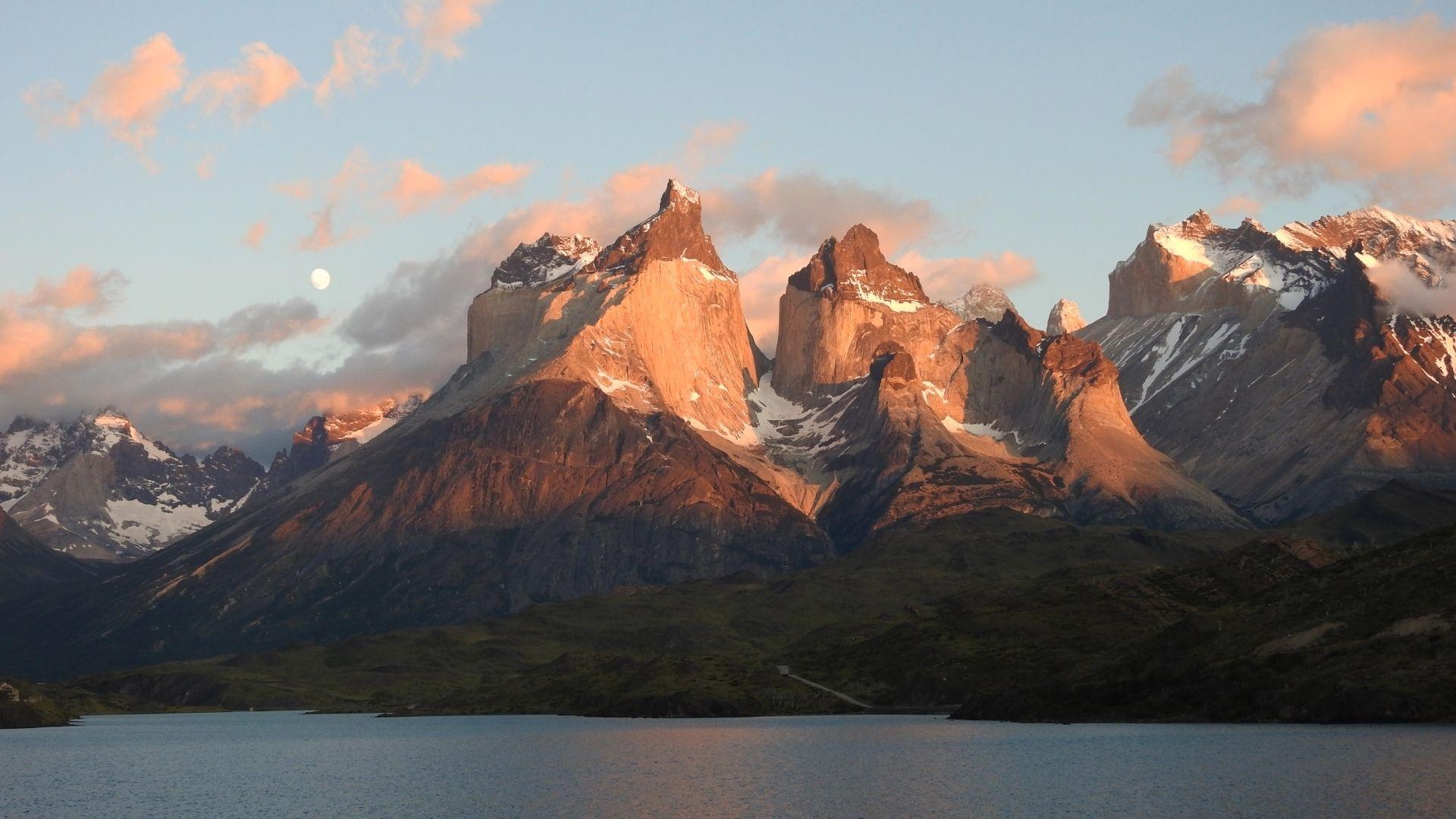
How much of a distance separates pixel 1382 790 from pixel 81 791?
141118 millimetres

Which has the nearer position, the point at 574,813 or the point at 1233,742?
the point at 574,813

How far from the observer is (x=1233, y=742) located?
19888 centimetres

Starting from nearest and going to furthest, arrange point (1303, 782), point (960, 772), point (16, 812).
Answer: point (1303, 782), point (16, 812), point (960, 772)

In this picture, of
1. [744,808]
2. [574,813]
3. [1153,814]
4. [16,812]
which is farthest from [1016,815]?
[16,812]

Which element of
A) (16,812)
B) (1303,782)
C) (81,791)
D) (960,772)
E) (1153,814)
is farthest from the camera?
(81,791)

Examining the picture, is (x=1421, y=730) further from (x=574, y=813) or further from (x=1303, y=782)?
(x=574, y=813)

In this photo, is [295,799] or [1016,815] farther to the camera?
[295,799]

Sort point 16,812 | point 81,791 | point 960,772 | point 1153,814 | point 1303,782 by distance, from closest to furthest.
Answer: point 1153,814 < point 1303,782 < point 16,812 < point 960,772 < point 81,791

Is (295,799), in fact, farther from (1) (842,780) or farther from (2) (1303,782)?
(2) (1303,782)

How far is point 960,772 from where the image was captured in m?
186

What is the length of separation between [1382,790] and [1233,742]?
51.6m

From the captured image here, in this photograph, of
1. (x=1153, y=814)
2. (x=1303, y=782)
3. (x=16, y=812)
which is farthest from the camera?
(x=16, y=812)

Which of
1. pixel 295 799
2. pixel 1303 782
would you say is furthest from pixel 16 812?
pixel 1303 782

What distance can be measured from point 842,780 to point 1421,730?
66380 millimetres
